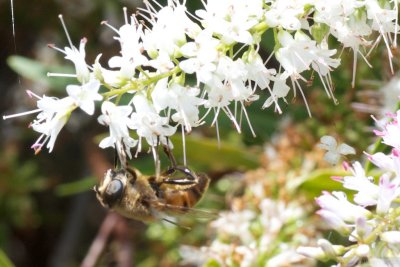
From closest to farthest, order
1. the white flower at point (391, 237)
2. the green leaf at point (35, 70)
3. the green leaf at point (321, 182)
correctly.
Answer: the white flower at point (391, 237) < the green leaf at point (321, 182) < the green leaf at point (35, 70)

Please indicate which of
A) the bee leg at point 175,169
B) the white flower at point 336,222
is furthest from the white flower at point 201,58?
the bee leg at point 175,169

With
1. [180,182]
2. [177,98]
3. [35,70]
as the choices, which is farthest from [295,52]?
[35,70]

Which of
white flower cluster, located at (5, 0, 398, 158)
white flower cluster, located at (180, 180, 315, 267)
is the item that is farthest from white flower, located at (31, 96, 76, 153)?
white flower cluster, located at (180, 180, 315, 267)

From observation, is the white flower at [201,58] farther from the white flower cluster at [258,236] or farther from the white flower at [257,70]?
the white flower cluster at [258,236]

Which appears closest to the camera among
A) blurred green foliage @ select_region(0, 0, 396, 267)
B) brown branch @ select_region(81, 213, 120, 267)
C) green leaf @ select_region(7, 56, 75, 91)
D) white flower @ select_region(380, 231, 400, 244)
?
white flower @ select_region(380, 231, 400, 244)

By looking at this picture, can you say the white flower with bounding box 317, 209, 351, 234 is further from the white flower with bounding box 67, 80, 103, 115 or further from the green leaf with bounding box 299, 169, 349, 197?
the green leaf with bounding box 299, 169, 349, 197

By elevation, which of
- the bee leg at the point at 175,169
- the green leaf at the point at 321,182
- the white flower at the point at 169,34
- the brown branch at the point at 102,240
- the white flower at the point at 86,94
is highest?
the white flower at the point at 169,34

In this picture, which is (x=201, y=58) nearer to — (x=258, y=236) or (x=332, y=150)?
(x=332, y=150)

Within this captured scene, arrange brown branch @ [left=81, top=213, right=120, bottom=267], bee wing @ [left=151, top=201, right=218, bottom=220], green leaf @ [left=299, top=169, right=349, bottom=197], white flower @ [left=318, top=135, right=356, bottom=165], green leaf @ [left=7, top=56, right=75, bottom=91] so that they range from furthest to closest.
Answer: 1. brown branch @ [left=81, top=213, right=120, bottom=267]
2. green leaf @ [left=7, top=56, right=75, bottom=91]
3. green leaf @ [left=299, top=169, right=349, bottom=197]
4. bee wing @ [left=151, top=201, right=218, bottom=220]
5. white flower @ [left=318, top=135, right=356, bottom=165]
